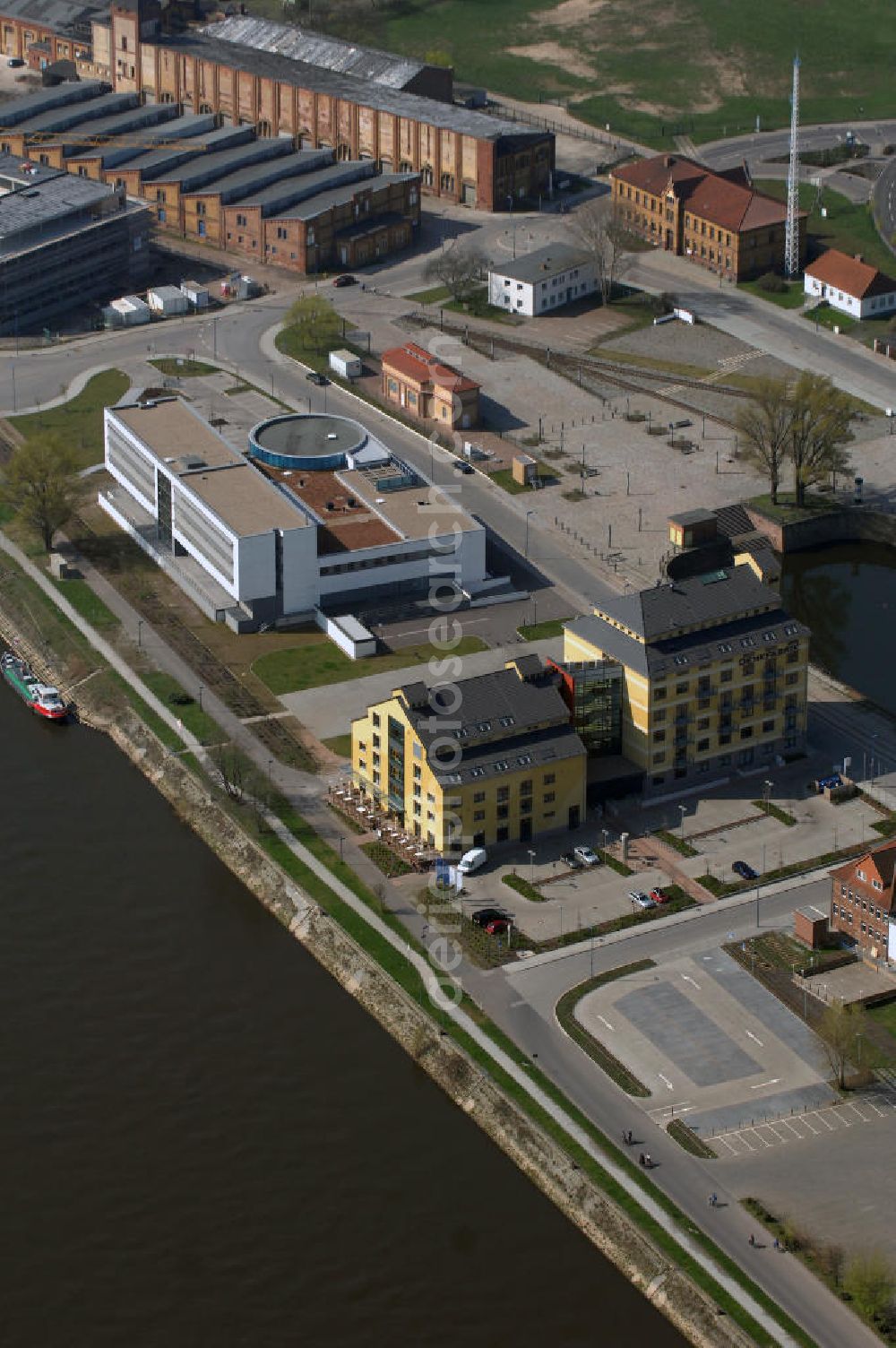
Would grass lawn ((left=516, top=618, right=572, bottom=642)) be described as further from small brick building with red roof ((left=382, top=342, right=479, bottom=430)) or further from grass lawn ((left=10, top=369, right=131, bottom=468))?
grass lawn ((left=10, top=369, right=131, bottom=468))

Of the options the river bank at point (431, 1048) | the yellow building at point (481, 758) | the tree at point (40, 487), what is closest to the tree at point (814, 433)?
the yellow building at point (481, 758)

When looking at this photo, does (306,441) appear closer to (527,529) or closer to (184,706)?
(527,529)

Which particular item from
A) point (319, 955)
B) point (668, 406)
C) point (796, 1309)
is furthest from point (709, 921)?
point (668, 406)

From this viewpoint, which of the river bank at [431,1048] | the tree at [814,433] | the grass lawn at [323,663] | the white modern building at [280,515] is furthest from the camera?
the tree at [814,433]

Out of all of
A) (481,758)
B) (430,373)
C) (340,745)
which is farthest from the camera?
(430,373)

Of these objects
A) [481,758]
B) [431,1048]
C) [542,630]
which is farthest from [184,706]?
[431,1048]

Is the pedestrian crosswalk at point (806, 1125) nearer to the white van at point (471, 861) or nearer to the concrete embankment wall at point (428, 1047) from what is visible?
the concrete embankment wall at point (428, 1047)

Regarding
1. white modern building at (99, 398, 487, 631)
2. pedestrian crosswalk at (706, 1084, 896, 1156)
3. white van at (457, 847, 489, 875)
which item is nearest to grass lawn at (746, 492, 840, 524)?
white modern building at (99, 398, 487, 631)
